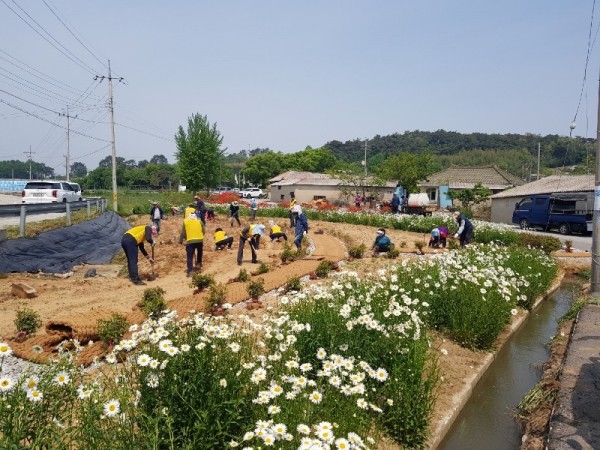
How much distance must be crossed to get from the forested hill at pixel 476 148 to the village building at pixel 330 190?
109 ft

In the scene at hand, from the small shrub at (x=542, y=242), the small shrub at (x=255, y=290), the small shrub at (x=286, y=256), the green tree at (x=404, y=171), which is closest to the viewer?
the small shrub at (x=255, y=290)

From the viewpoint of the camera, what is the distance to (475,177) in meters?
49.2

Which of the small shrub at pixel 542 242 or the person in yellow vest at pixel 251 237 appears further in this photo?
the small shrub at pixel 542 242

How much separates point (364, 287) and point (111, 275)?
316 inches

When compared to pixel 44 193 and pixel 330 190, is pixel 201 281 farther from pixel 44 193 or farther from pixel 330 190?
pixel 330 190

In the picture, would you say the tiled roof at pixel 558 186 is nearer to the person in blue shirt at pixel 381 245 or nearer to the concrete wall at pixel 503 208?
the concrete wall at pixel 503 208

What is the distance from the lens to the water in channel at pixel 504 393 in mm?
5285

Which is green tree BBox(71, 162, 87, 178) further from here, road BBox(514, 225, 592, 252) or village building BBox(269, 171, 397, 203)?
road BBox(514, 225, 592, 252)

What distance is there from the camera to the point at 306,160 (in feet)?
302

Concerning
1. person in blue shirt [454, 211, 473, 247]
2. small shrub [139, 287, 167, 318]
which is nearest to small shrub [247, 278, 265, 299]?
small shrub [139, 287, 167, 318]

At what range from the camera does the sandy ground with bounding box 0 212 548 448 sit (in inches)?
254

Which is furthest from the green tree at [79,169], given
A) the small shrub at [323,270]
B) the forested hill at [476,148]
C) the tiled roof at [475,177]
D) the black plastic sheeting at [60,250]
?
the small shrub at [323,270]

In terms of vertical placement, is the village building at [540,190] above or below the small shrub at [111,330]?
above

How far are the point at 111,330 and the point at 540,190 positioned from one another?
103 feet
